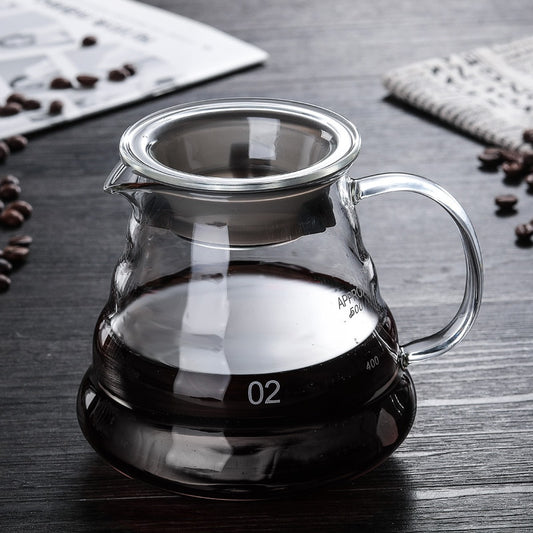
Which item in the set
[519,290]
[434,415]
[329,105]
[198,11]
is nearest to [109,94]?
[329,105]

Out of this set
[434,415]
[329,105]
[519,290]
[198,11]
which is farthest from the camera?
[198,11]

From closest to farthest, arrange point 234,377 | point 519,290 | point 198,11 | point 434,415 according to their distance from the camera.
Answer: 1. point 234,377
2. point 434,415
3. point 519,290
4. point 198,11

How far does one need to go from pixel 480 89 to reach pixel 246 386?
2.55 ft

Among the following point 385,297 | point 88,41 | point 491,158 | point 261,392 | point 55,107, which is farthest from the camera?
point 88,41

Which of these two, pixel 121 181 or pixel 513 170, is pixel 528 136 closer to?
pixel 513 170

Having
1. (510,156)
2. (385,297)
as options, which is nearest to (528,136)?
(510,156)

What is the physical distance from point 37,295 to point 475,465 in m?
0.38

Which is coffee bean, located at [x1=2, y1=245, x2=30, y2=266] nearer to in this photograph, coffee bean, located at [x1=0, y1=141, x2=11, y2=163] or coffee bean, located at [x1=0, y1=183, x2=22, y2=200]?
coffee bean, located at [x1=0, y1=183, x2=22, y2=200]

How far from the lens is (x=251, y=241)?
0.51 m

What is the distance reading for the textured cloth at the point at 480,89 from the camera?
3.52ft

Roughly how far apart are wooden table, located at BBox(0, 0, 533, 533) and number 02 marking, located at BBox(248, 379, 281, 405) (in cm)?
7

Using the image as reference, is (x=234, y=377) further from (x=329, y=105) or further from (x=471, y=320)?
(x=329, y=105)

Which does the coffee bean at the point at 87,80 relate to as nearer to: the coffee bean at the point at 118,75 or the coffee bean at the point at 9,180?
the coffee bean at the point at 118,75

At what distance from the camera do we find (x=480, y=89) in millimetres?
1171
